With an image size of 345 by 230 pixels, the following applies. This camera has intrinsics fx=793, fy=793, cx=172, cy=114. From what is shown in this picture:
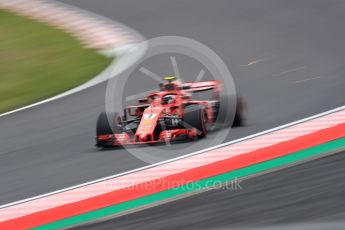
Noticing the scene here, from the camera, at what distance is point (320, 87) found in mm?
11578

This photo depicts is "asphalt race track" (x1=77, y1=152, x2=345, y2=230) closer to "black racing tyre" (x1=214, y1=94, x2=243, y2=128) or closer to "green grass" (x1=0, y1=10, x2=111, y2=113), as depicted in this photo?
"black racing tyre" (x1=214, y1=94, x2=243, y2=128)

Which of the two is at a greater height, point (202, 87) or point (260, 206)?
point (202, 87)

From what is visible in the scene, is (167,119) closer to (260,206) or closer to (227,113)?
(227,113)

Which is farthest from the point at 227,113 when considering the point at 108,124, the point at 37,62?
the point at 37,62

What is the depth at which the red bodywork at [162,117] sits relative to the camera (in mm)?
9250

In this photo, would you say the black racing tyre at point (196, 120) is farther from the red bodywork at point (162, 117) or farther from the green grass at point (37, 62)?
the green grass at point (37, 62)

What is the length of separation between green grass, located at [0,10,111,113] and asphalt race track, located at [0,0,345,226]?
2.71 ft

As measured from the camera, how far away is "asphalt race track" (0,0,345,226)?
29.3 ft

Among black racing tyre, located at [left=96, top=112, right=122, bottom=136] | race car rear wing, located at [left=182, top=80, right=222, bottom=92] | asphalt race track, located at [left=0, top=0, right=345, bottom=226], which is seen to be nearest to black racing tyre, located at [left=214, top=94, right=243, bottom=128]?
asphalt race track, located at [left=0, top=0, right=345, bottom=226]

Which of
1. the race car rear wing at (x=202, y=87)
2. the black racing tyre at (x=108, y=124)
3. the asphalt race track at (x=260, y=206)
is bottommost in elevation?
the asphalt race track at (x=260, y=206)

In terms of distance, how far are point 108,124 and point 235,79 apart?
3.63m

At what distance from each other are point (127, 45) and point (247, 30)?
2369 mm

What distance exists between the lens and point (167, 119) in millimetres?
9445

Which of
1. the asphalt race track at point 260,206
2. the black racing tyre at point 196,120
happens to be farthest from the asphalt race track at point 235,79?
the black racing tyre at point 196,120
